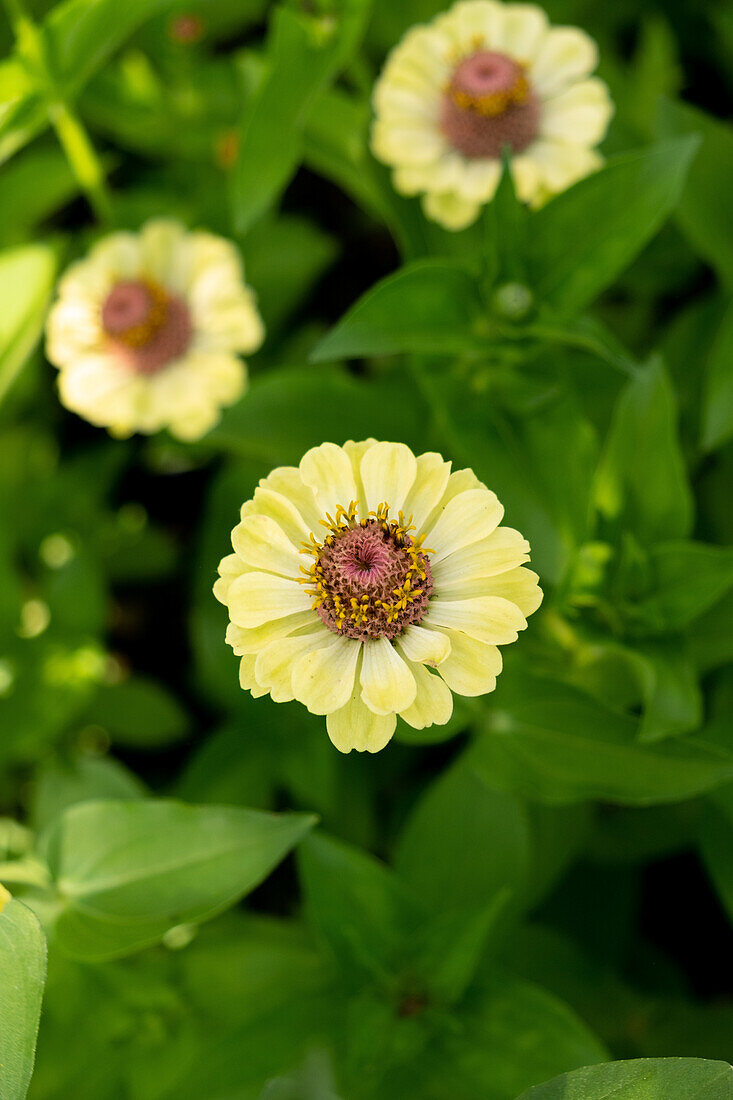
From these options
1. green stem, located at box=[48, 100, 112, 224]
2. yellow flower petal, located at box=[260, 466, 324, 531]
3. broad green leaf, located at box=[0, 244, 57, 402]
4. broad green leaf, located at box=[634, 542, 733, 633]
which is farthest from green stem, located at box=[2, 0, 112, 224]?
broad green leaf, located at box=[634, 542, 733, 633]

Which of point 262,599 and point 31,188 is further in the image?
point 31,188

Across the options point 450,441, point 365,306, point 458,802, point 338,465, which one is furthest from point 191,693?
point 338,465

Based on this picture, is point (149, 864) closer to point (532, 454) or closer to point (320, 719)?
point (320, 719)

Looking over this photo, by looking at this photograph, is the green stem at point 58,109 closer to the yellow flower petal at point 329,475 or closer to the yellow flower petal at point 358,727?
the yellow flower petal at point 329,475

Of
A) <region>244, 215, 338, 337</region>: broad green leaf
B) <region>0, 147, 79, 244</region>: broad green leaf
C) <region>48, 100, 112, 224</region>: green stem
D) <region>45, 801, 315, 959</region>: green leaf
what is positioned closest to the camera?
<region>45, 801, 315, 959</region>: green leaf

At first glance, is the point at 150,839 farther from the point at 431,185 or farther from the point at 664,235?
the point at 664,235

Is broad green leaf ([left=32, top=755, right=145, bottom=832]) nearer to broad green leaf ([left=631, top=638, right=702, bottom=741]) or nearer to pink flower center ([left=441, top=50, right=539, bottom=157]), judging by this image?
broad green leaf ([left=631, top=638, right=702, bottom=741])

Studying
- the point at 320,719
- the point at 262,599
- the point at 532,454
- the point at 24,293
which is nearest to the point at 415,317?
the point at 532,454
